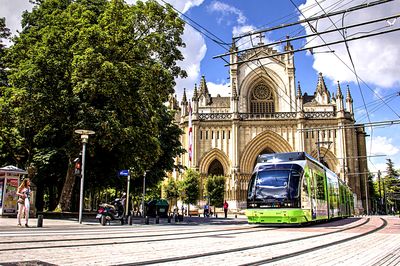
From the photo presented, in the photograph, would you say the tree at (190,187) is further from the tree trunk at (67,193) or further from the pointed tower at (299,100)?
the tree trunk at (67,193)

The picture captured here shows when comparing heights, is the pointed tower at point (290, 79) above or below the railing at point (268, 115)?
above

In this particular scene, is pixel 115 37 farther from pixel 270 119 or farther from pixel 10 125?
pixel 270 119

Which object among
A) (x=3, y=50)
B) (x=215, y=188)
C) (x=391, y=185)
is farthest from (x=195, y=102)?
(x=391, y=185)

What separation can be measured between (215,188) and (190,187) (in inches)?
121

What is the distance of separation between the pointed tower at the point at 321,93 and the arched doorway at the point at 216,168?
55.8 feet

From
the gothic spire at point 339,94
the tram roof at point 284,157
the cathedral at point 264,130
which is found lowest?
the tram roof at point 284,157

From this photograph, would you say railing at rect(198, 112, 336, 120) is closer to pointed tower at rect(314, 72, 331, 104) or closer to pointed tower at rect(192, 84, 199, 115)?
pointed tower at rect(192, 84, 199, 115)

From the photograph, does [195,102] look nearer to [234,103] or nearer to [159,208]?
[234,103]

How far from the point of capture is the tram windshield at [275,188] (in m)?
14.6

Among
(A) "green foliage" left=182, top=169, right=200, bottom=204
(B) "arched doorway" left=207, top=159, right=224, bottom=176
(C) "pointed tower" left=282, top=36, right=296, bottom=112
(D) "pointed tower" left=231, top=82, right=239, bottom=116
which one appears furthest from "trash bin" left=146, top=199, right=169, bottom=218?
(C) "pointed tower" left=282, top=36, right=296, bottom=112

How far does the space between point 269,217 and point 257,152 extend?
33.8 metres

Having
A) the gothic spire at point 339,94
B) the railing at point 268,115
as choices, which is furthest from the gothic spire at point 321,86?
the railing at point 268,115

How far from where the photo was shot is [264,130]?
1905 inches

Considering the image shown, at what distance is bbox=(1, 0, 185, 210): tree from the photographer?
58.7ft
